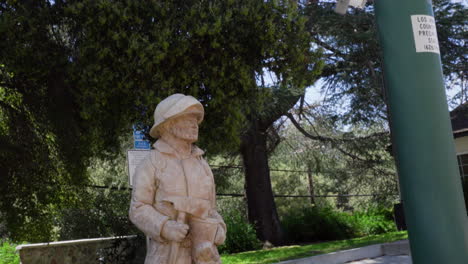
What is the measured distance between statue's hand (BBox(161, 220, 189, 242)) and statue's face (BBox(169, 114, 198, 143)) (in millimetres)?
630

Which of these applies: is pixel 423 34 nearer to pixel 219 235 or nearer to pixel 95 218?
pixel 219 235

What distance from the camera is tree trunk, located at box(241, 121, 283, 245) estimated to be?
16750mm

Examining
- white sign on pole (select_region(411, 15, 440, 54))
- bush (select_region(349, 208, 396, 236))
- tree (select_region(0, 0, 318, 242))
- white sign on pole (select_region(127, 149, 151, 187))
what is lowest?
bush (select_region(349, 208, 396, 236))

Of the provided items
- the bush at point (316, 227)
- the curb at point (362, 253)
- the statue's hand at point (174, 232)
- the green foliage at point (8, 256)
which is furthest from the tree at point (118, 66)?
the bush at point (316, 227)

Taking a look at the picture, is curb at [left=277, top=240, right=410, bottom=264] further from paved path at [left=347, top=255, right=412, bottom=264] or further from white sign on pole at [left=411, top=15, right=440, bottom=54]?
white sign on pole at [left=411, top=15, right=440, bottom=54]

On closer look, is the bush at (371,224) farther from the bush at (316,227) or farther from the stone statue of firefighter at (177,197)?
the stone statue of firefighter at (177,197)

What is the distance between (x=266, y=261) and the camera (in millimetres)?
10344

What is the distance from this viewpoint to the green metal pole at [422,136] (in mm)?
2934

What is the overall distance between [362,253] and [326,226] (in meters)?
7.21

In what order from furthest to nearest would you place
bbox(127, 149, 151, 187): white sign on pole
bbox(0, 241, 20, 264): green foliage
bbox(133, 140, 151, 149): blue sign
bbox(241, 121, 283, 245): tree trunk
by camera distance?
bbox(241, 121, 283, 245): tree trunk, bbox(0, 241, 20, 264): green foliage, bbox(133, 140, 151, 149): blue sign, bbox(127, 149, 151, 187): white sign on pole

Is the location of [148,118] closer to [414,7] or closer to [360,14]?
[414,7]

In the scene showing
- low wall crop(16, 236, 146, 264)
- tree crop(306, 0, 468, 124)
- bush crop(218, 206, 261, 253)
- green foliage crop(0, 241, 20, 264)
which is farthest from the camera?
bush crop(218, 206, 261, 253)

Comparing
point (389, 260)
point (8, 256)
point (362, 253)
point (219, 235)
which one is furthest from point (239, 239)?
point (219, 235)

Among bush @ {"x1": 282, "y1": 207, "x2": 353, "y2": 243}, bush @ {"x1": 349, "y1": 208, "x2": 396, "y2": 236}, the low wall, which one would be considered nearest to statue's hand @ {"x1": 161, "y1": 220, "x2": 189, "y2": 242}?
the low wall
